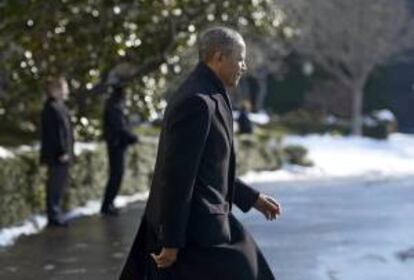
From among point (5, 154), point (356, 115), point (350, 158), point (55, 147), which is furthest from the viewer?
point (356, 115)

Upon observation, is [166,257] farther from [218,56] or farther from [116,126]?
[116,126]

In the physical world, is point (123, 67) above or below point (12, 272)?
above

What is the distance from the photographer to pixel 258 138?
1076 inches

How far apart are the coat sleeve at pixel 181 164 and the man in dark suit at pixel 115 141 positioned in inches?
367

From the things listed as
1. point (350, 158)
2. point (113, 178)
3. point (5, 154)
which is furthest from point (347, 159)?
point (5, 154)

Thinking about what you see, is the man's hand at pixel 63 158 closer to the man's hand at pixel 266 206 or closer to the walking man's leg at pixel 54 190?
the walking man's leg at pixel 54 190

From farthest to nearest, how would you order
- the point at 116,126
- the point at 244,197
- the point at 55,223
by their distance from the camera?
the point at 116,126, the point at 55,223, the point at 244,197

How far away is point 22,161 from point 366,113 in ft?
136

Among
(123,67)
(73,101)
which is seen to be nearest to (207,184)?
(73,101)

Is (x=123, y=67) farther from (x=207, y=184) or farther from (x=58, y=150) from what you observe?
(x=207, y=184)

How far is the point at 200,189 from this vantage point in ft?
16.6

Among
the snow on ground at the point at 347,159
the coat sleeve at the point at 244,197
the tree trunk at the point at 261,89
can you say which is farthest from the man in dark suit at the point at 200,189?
the tree trunk at the point at 261,89

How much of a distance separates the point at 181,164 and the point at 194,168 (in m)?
0.06

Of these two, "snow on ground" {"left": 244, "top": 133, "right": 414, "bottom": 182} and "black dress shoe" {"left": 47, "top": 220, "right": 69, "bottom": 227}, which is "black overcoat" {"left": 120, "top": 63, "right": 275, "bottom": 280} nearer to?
"black dress shoe" {"left": 47, "top": 220, "right": 69, "bottom": 227}
